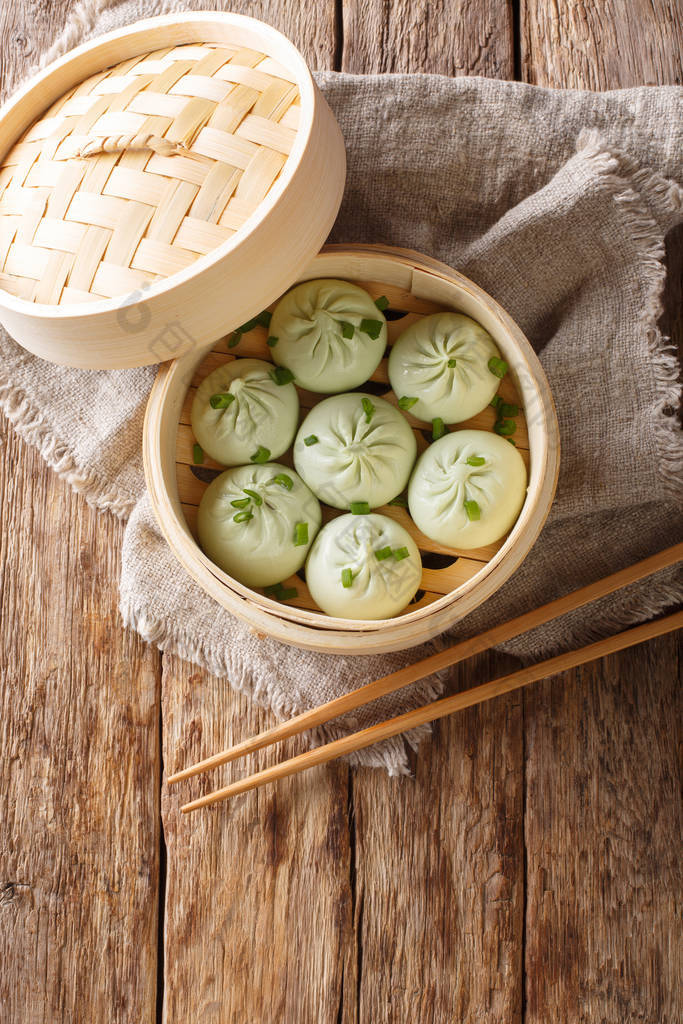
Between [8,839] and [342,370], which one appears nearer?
[342,370]

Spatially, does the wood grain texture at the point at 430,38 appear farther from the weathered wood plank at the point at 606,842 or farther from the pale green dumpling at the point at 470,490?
the weathered wood plank at the point at 606,842

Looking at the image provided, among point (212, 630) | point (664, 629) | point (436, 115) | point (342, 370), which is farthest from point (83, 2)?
point (664, 629)

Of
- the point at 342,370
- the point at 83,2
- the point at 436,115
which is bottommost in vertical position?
the point at 342,370

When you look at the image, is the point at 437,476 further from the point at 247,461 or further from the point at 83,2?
the point at 83,2

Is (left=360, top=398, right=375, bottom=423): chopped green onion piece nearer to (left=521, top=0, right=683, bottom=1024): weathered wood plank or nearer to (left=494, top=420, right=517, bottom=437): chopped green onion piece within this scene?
(left=494, top=420, right=517, bottom=437): chopped green onion piece

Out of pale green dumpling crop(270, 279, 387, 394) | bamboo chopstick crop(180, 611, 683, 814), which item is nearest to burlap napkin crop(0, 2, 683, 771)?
bamboo chopstick crop(180, 611, 683, 814)
